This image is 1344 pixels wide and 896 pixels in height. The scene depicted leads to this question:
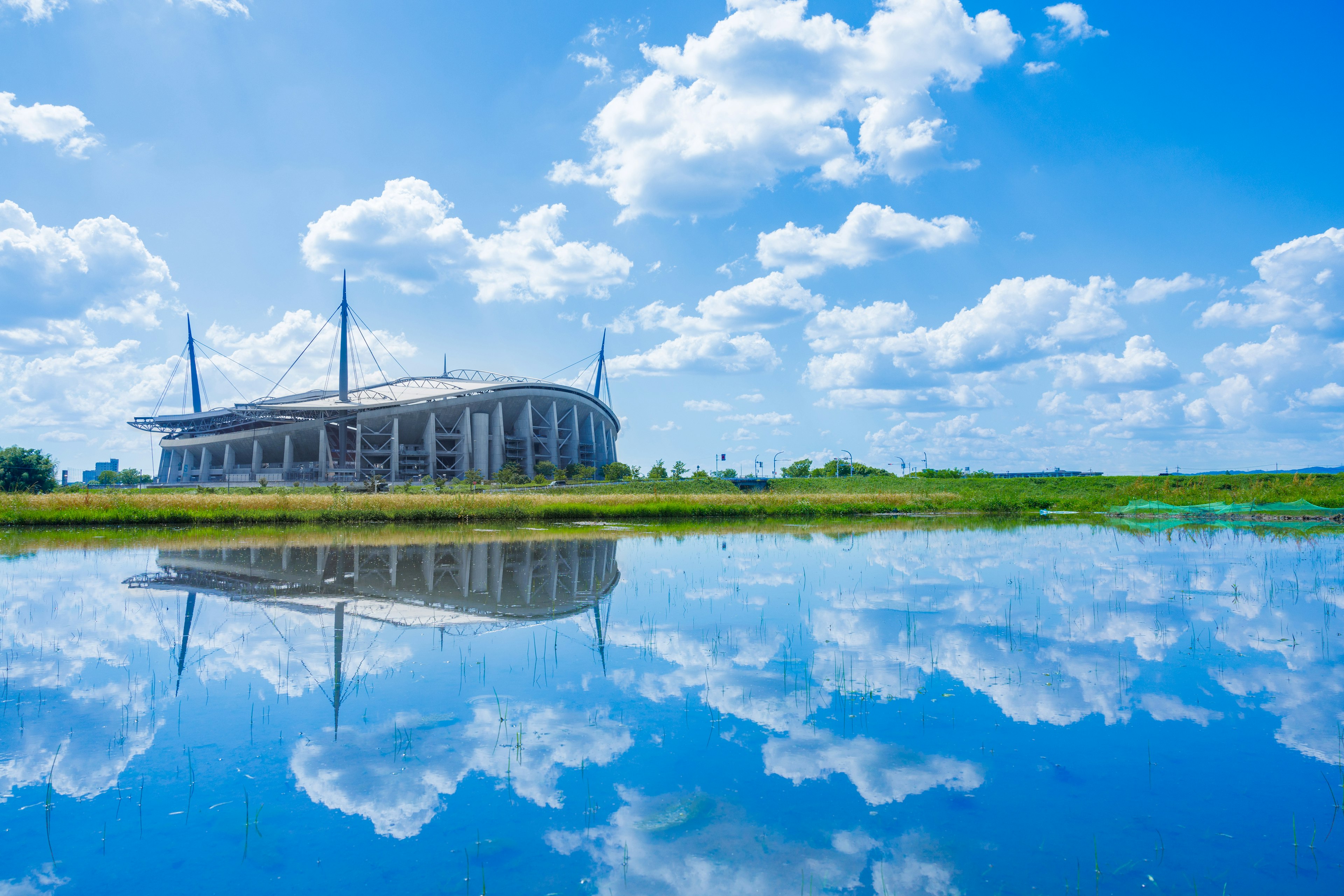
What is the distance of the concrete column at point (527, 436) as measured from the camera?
78.0 metres

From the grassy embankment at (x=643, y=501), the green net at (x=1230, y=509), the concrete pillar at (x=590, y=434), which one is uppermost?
the concrete pillar at (x=590, y=434)

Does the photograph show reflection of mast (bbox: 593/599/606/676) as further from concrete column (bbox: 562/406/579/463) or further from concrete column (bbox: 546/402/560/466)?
concrete column (bbox: 562/406/579/463)

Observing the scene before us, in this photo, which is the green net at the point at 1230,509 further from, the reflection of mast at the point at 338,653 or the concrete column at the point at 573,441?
the concrete column at the point at 573,441

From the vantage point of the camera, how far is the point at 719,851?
454cm

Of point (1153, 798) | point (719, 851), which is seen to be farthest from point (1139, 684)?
point (719, 851)

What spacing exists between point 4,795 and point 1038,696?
8.68m

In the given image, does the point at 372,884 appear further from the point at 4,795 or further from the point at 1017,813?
the point at 1017,813

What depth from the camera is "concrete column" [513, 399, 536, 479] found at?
256ft

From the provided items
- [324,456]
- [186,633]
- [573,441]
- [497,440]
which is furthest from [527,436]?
[186,633]

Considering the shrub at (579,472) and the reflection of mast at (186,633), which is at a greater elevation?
the shrub at (579,472)

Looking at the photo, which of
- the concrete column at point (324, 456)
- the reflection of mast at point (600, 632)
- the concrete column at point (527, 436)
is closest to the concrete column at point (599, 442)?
the concrete column at point (527, 436)

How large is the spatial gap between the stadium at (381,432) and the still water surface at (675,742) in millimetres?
61869

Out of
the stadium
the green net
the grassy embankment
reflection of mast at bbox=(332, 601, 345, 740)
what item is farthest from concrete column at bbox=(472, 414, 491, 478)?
reflection of mast at bbox=(332, 601, 345, 740)

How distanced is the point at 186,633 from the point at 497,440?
6866 centimetres
